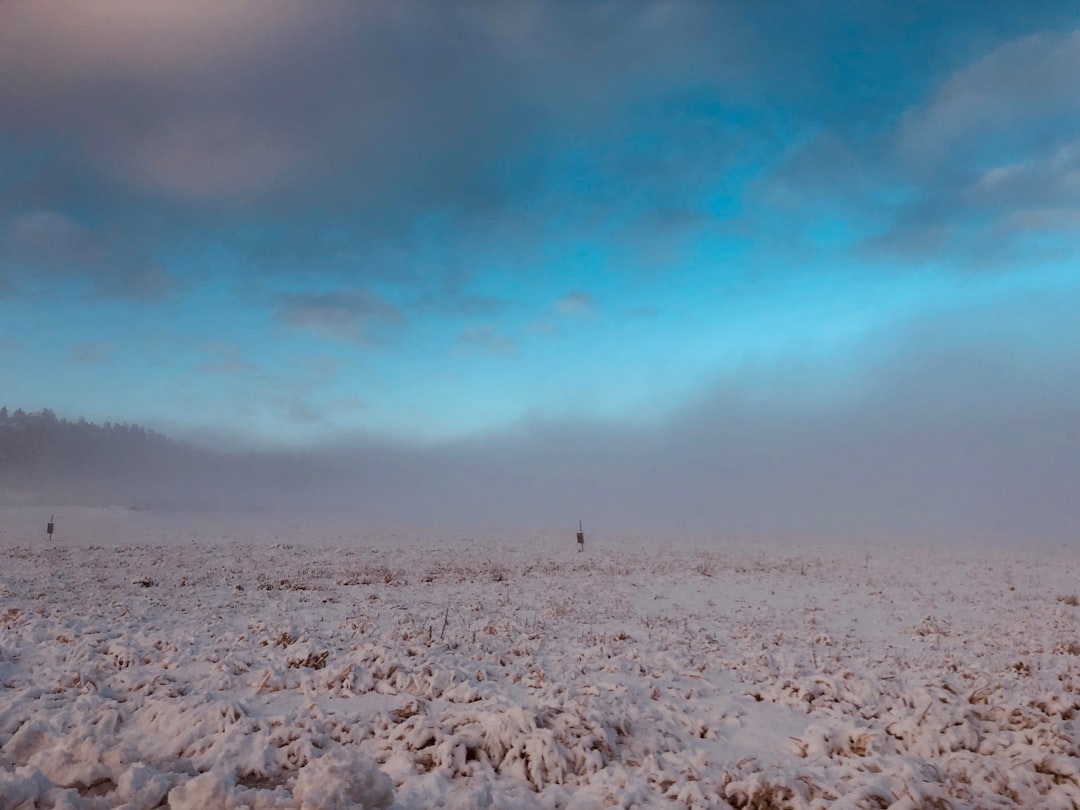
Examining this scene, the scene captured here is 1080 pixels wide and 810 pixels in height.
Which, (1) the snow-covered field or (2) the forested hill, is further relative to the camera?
(2) the forested hill

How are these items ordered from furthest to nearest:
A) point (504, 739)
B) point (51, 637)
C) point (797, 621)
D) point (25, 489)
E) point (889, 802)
→ point (25, 489), point (797, 621), point (51, 637), point (504, 739), point (889, 802)

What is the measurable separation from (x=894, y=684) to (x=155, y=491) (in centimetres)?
13315

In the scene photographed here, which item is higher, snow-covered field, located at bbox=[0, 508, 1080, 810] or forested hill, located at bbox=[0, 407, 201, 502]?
forested hill, located at bbox=[0, 407, 201, 502]

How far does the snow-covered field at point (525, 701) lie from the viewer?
21.5ft

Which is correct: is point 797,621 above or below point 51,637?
below

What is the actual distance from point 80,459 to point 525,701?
15824cm

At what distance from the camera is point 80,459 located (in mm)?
132250

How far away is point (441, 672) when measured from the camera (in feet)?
31.9

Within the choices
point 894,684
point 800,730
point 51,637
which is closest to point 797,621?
point 894,684

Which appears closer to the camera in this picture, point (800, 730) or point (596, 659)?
point (800, 730)

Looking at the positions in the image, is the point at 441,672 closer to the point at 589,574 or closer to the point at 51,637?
the point at 51,637

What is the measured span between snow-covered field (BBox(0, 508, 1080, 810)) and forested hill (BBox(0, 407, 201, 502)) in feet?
336

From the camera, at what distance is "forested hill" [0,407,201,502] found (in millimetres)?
110625

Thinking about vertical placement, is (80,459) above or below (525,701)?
above
